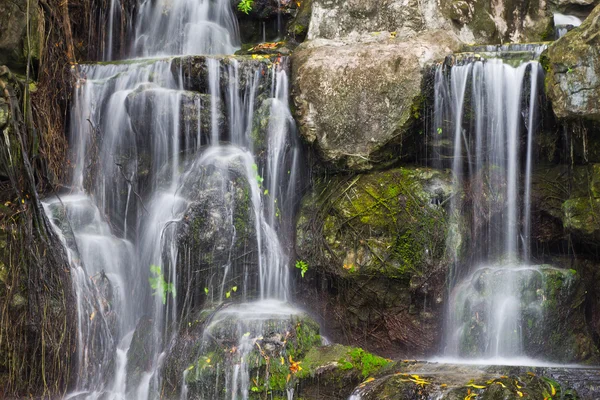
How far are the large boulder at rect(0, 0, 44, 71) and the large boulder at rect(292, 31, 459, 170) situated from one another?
2.90m

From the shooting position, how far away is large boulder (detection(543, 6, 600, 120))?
5828 mm

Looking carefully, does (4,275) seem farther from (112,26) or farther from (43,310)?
(112,26)

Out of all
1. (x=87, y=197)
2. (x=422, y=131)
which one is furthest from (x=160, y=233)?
(x=422, y=131)

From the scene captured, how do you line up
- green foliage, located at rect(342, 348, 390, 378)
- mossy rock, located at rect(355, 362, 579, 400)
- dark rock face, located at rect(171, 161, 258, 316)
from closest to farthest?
mossy rock, located at rect(355, 362, 579, 400) → green foliage, located at rect(342, 348, 390, 378) → dark rock face, located at rect(171, 161, 258, 316)

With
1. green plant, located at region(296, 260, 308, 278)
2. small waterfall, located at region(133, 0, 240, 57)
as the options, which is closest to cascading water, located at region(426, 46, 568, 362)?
green plant, located at region(296, 260, 308, 278)

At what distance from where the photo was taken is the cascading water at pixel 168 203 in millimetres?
6414

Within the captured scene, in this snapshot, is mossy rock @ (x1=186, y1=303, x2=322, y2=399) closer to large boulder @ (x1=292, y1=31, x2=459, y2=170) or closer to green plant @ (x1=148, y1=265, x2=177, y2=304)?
green plant @ (x1=148, y1=265, x2=177, y2=304)

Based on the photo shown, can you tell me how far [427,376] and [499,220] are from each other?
2.22 m

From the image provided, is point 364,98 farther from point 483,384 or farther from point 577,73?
point 483,384

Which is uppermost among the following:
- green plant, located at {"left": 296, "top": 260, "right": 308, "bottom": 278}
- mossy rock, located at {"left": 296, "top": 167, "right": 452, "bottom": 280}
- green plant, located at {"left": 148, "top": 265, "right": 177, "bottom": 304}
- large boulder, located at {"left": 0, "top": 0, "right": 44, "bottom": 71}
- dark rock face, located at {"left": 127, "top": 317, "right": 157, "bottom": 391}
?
large boulder, located at {"left": 0, "top": 0, "right": 44, "bottom": 71}

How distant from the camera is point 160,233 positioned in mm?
6711

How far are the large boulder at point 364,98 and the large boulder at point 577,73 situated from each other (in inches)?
52.9

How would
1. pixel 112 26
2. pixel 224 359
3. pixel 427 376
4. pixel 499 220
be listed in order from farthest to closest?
pixel 112 26 < pixel 499 220 < pixel 224 359 < pixel 427 376

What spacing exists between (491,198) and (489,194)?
0.15 ft
